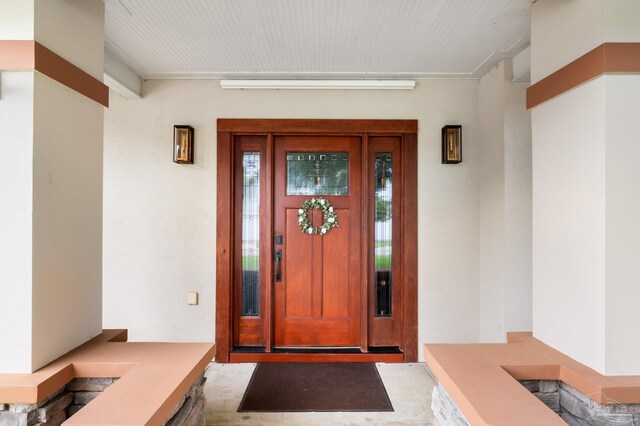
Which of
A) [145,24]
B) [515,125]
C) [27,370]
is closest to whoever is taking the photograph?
[27,370]

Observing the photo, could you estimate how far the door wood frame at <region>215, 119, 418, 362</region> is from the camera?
347cm

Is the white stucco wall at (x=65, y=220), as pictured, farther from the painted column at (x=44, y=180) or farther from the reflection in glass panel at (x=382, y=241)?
the reflection in glass panel at (x=382, y=241)

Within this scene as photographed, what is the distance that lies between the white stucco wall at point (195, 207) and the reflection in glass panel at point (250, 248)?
0.98 feet

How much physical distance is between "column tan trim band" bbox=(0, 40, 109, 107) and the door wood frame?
1574 mm

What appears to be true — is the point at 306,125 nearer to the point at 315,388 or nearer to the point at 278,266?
the point at 278,266

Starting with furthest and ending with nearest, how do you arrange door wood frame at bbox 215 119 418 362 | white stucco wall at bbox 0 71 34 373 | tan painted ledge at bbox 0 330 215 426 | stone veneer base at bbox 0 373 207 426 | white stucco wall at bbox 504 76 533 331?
door wood frame at bbox 215 119 418 362 → white stucco wall at bbox 504 76 533 331 → white stucco wall at bbox 0 71 34 373 → stone veneer base at bbox 0 373 207 426 → tan painted ledge at bbox 0 330 215 426

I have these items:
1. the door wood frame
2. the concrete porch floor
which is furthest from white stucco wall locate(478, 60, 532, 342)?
the concrete porch floor

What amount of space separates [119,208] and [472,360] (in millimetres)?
3240

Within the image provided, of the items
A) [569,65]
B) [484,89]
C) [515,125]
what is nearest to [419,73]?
[484,89]

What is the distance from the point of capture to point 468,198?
11.6ft

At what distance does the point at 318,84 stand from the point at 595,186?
7.80 ft

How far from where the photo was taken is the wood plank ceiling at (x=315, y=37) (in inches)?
91.5

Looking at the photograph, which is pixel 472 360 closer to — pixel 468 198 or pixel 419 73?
pixel 468 198

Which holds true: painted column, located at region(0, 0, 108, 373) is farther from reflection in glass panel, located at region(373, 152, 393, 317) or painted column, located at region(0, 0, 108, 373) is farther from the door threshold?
reflection in glass panel, located at region(373, 152, 393, 317)
